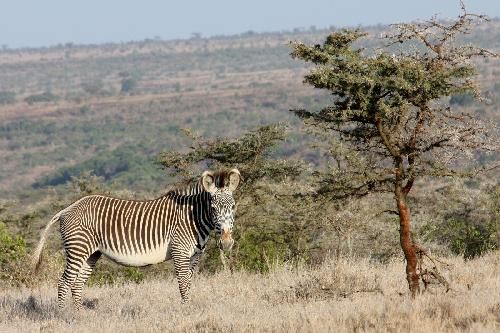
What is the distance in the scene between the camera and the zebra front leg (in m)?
12.4

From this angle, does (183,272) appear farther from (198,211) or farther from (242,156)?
(242,156)

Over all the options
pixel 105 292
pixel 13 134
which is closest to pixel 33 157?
pixel 13 134

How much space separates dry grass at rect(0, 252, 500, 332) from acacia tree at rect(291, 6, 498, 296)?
1.11m

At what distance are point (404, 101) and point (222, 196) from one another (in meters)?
2.52

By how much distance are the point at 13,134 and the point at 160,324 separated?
548 ft

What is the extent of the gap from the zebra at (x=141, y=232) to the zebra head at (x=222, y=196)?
271mm

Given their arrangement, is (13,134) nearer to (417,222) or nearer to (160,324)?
(417,222)

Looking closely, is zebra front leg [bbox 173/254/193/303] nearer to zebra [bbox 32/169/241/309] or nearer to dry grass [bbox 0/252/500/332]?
zebra [bbox 32/169/241/309]

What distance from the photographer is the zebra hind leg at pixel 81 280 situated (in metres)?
12.8

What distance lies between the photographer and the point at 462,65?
1117cm

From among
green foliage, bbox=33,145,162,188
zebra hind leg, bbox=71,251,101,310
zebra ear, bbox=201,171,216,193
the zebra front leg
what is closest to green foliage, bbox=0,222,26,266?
zebra hind leg, bbox=71,251,101,310

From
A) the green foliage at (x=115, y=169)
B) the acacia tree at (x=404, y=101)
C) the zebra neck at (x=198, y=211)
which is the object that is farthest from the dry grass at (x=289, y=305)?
the green foliage at (x=115, y=169)

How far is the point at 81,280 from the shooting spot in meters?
13.0

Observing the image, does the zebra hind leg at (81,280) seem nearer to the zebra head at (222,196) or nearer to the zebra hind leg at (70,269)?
the zebra hind leg at (70,269)
